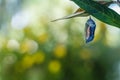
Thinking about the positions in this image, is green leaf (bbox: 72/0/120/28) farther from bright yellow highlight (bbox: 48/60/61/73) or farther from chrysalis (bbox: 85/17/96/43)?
bright yellow highlight (bbox: 48/60/61/73)

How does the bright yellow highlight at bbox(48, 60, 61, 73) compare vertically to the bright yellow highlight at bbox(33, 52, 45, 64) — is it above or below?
below

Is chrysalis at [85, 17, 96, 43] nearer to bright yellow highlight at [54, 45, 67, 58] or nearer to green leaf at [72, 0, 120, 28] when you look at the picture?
green leaf at [72, 0, 120, 28]

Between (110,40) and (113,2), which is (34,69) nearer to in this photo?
(110,40)

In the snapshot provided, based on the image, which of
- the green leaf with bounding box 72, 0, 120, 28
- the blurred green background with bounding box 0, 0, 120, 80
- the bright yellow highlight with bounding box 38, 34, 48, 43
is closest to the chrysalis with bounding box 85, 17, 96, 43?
the green leaf with bounding box 72, 0, 120, 28

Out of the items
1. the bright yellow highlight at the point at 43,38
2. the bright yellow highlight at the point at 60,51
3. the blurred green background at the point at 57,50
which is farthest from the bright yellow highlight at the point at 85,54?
the bright yellow highlight at the point at 43,38

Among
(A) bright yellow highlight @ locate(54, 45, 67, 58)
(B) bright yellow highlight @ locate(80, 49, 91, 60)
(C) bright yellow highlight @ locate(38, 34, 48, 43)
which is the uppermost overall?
(C) bright yellow highlight @ locate(38, 34, 48, 43)

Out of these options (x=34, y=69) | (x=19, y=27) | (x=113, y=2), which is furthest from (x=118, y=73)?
(x=113, y=2)

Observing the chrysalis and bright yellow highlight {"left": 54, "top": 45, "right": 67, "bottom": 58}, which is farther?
bright yellow highlight {"left": 54, "top": 45, "right": 67, "bottom": 58}
